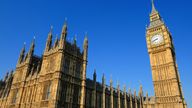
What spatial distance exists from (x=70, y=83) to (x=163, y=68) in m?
32.1

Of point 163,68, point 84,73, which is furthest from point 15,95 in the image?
point 163,68

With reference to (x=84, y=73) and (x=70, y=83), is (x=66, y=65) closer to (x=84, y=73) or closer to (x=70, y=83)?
(x=70, y=83)

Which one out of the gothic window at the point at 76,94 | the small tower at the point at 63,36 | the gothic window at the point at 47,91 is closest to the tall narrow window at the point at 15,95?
the gothic window at the point at 47,91

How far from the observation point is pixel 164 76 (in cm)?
5706

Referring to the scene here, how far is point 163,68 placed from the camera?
58.3m

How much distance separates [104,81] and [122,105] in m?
10.3

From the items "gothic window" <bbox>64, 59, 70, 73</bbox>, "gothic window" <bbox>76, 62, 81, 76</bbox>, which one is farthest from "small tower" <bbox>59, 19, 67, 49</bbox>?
"gothic window" <bbox>76, 62, 81, 76</bbox>

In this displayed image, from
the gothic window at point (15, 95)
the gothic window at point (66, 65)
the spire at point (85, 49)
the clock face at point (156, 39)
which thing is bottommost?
the gothic window at point (15, 95)

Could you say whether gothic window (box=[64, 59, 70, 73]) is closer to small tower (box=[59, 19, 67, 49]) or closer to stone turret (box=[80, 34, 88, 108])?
small tower (box=[59, 19, 67, 49])

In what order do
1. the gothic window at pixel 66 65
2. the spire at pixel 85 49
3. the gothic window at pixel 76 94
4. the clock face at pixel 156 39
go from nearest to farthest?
the gothic window at pixel 76 94
the gothic window at pixel 66 65
the spire at pixel 85 49
the clock face at pixel 156 39

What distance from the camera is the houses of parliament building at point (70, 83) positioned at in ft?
126

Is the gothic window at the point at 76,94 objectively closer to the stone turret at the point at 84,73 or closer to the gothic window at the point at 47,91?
the stone turret at the point at 84,73

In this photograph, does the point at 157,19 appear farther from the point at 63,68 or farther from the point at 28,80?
Result: the point at 28,80

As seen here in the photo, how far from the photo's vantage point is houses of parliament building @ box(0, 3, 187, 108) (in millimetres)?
38281
